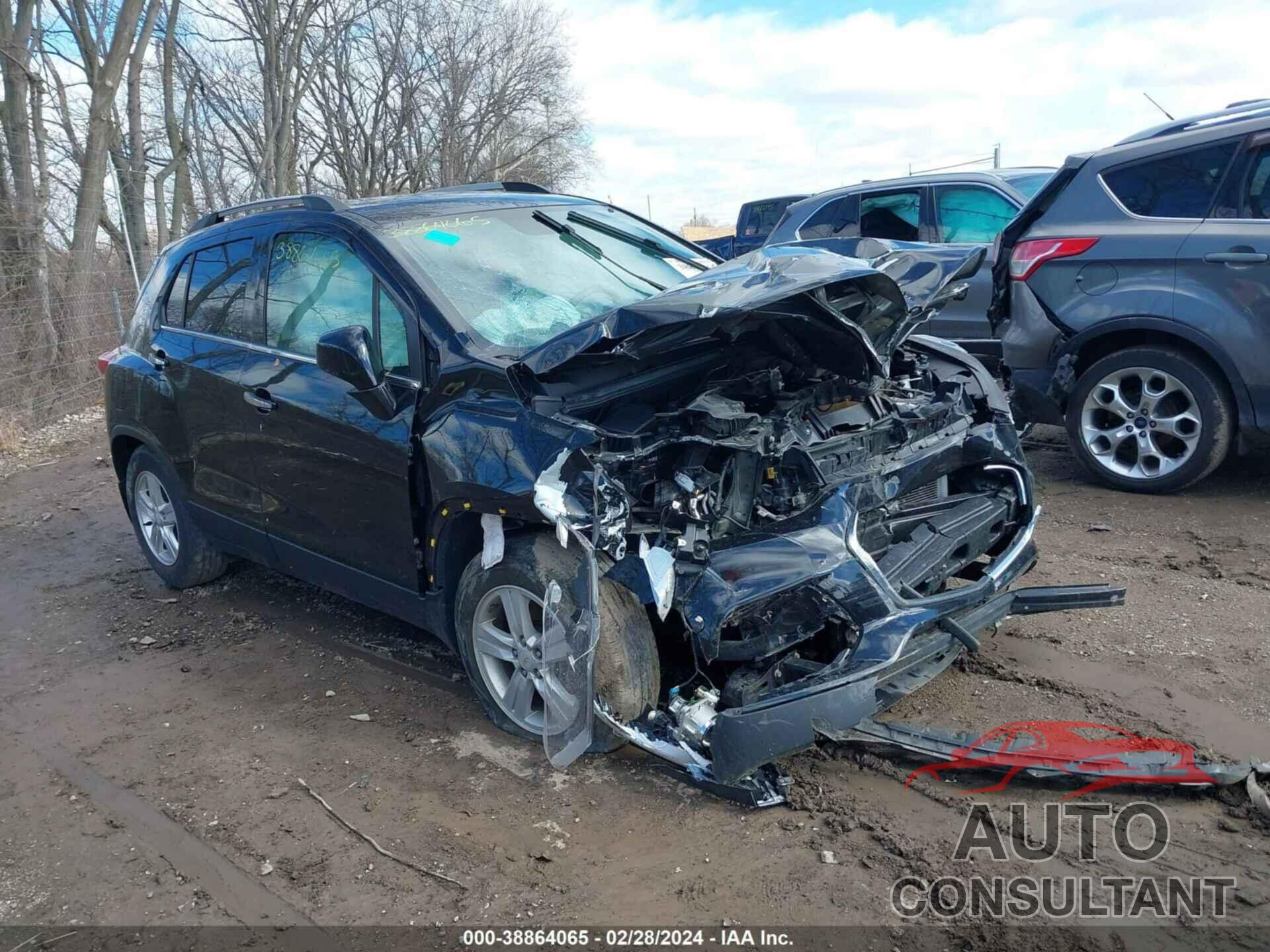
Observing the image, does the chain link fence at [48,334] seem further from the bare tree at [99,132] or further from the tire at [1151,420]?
the tire at [1151,420]

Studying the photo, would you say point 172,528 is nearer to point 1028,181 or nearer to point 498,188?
point 498,188

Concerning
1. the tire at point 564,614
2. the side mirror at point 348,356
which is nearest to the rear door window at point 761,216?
the side mirror at point 348,356

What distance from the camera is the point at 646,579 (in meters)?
3.03

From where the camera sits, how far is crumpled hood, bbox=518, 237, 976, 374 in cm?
308

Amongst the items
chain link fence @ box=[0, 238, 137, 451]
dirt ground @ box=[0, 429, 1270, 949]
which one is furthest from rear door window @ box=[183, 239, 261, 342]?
chain link fence @ box=[0, 238, 137, 451]

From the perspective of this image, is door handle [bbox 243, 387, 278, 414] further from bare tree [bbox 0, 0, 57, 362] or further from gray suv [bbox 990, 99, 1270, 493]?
bare tree [bbox 0, 0, 57, 362]

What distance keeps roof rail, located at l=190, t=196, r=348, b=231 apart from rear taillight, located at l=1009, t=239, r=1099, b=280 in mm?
4042

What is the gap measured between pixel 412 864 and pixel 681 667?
1.12 metres

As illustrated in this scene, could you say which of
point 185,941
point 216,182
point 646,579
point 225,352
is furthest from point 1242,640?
point 216,182

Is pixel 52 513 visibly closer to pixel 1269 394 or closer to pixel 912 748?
pixel 912 748

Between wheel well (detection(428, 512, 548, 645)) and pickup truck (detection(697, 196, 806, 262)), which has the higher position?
pickup truck (detection(697, 196, 806, 262))

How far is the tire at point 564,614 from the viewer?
10.4ft

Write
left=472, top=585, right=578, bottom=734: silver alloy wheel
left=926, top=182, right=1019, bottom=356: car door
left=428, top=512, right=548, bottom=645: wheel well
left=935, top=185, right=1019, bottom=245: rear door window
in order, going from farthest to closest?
left=935, top=185, right=1019, bottom=245: rear door window < left=926, top=182, right=1019, bottom=356: car door < left=428, top=512, right=548, bottom=645: wheel well < left=472, top=585, right=578, bottom=734: silver alloy wheel

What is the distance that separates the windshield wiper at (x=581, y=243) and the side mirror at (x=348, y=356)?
1.21 metres
